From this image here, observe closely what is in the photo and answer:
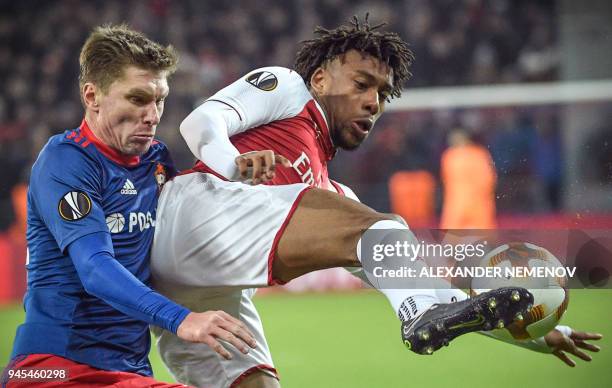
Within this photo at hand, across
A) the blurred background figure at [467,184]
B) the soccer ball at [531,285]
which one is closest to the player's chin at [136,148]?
the soccer ball at [531,285]

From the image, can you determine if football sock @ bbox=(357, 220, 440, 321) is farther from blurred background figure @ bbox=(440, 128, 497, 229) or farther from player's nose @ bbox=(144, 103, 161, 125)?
blurred background figure @ bbox=(440, 128, 497, 229)

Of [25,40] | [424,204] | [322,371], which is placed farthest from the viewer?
[25,40]

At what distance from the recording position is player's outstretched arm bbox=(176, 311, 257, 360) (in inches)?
95.3

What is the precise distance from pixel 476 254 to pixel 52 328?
4.57 ft

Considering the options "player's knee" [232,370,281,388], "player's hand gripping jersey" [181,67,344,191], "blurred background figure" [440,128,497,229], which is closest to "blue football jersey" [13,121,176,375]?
"player's hand gripping jersey" [181,67,344,191]

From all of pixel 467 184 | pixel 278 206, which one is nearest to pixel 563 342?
pixel 278 206

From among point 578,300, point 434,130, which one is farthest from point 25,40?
point 578,300

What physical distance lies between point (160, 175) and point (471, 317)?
126 centimetres

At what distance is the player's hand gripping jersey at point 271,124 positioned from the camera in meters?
3.16

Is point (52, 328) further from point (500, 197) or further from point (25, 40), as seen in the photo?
point (25, 40)

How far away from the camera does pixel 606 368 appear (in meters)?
5.03

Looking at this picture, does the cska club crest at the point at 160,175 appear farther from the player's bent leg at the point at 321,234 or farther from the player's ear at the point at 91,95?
the player's bent leg at the point at 321,234

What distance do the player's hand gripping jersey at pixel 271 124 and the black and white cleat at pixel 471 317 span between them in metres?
0.95

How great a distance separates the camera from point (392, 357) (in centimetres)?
596
